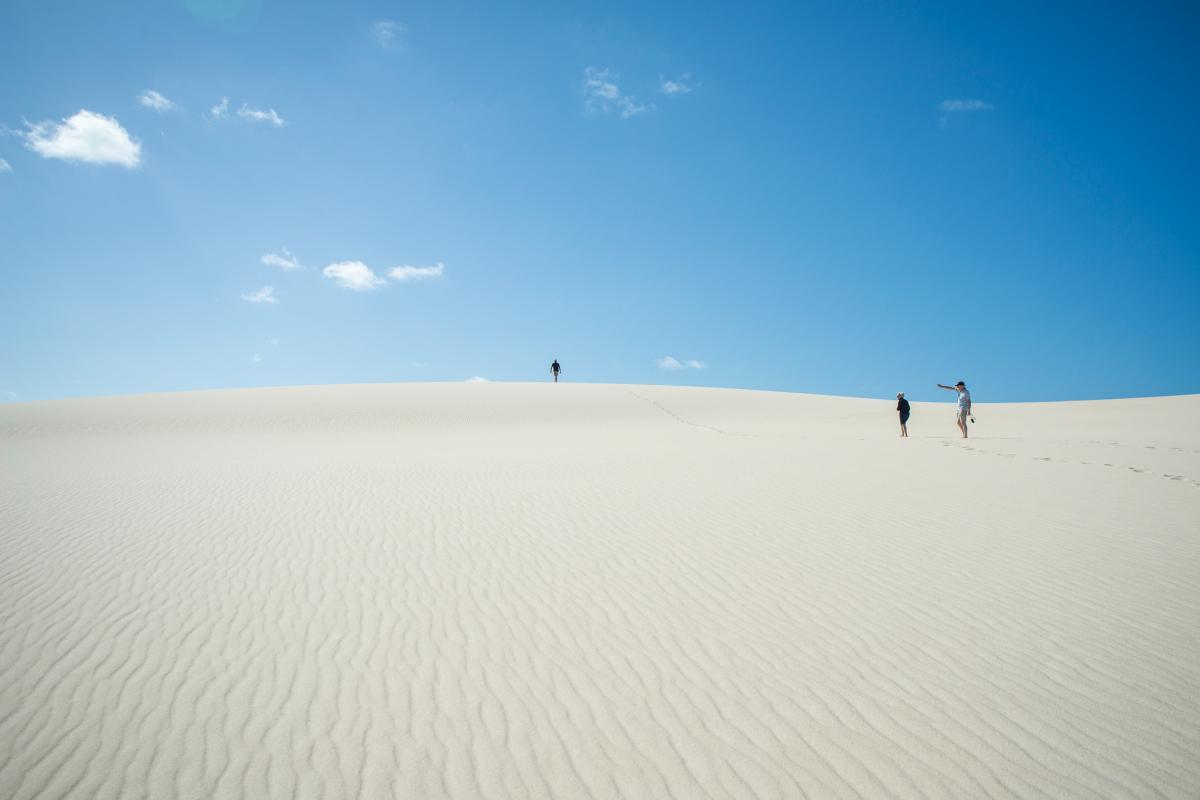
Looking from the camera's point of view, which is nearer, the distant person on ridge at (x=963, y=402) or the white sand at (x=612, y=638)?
the white sand at (x=612, y=638)

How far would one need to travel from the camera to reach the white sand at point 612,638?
3.05 metres

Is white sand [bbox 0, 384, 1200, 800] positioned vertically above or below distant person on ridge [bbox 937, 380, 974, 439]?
below

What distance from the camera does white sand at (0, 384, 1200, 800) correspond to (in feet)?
10.0

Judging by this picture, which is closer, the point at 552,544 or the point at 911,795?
the point at 911,795

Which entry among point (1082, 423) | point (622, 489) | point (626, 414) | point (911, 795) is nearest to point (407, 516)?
point (622, 489)

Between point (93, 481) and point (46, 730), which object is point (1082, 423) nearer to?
point (46, 730)

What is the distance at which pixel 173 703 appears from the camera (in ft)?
12.0

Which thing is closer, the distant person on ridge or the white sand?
the white sand

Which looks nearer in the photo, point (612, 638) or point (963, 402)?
point (612, 638)

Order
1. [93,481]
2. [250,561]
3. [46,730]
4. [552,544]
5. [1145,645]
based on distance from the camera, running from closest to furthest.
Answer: [46,730], [1145,645], [250,561], [552,544], [93,481]

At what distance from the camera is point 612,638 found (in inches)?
176

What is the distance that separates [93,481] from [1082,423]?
3403 centimetres

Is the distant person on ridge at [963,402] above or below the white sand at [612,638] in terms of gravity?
above

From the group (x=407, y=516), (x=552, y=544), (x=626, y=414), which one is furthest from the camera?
(x=626, y=414)
